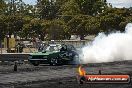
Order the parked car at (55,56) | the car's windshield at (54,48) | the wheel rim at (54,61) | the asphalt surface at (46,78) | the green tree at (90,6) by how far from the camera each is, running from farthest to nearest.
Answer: the green tree at (90,6)
the car's windshield at (54,48)
the wheel rim at (54,61)
the parked car at (55,56)
the asphalt surface at (46,78)

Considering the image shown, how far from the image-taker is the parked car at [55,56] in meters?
26.0

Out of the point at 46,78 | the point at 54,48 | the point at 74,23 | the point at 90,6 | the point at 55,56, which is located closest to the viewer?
the point at 46,78

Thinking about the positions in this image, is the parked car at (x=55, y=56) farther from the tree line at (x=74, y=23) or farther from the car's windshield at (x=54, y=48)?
the tree line at (x=74, y=23)

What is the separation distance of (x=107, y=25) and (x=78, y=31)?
20.4 feet

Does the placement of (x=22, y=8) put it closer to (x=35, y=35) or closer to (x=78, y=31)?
(x=35, y=35)

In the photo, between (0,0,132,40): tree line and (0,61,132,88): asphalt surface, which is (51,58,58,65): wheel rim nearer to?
(0,61,132,88): asphalt surface

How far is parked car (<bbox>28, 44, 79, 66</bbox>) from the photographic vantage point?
2598 cm

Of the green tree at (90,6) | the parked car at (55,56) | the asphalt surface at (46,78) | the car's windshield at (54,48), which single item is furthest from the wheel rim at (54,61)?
the green tree at (90,6)

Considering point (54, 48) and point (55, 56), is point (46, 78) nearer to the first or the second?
point (55, 56)

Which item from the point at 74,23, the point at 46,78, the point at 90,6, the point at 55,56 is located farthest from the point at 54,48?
the point at 90,6

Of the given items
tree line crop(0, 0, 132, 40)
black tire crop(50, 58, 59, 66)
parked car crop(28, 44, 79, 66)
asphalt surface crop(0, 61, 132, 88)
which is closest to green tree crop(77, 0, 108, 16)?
tree line crop(0, 0, 132, 40)

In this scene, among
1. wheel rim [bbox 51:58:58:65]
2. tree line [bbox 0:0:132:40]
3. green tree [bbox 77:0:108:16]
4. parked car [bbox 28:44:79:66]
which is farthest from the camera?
green tree [bbox 77:0:108:16]

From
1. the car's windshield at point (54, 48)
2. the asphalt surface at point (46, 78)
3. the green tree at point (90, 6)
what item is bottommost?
the asphalt surface at point (46, 78)

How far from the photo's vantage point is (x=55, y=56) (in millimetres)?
26141
